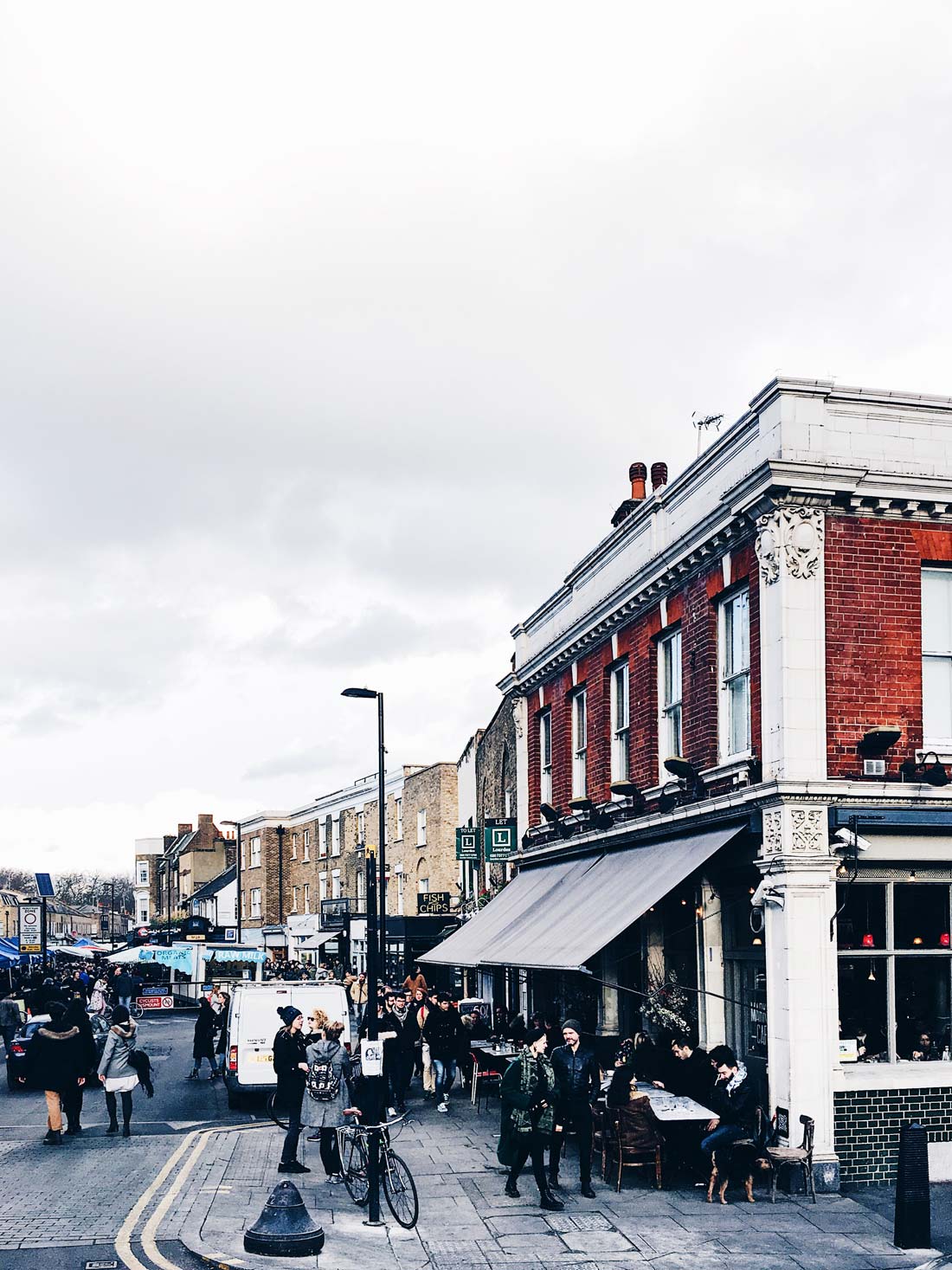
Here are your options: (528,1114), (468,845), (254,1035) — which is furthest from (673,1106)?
(468,845)

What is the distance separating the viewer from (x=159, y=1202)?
1372 cm

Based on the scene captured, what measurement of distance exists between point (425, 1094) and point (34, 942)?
30647 millimetres

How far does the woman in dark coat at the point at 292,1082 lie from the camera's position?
15289 millimetres

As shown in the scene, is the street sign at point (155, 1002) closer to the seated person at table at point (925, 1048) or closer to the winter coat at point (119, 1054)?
the winter coat at point (119, 1054)

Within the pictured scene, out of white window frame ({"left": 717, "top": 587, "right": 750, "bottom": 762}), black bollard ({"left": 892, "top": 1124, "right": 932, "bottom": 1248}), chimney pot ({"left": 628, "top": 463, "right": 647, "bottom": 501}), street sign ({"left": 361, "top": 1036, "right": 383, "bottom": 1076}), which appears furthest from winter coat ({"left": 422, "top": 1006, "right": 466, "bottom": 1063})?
black bollard ({"left": 892, "top": 1124, "right": 932, "bottom": 1248})

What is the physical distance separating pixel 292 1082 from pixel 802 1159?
5.64 m

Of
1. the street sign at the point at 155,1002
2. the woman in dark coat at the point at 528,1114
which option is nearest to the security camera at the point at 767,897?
the woman in dark coat at the point at 528,1114

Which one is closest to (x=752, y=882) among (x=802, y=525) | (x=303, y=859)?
(x=802, y=525)

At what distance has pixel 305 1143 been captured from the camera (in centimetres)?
1817

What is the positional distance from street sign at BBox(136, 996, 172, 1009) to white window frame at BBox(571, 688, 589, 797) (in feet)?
99.8

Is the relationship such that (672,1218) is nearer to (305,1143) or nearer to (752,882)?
(752,882)

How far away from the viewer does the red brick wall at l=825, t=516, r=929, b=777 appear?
52.8ft

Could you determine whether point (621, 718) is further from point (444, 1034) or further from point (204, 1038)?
point (204, 1038)

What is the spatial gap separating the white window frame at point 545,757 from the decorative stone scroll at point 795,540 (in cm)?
1176
